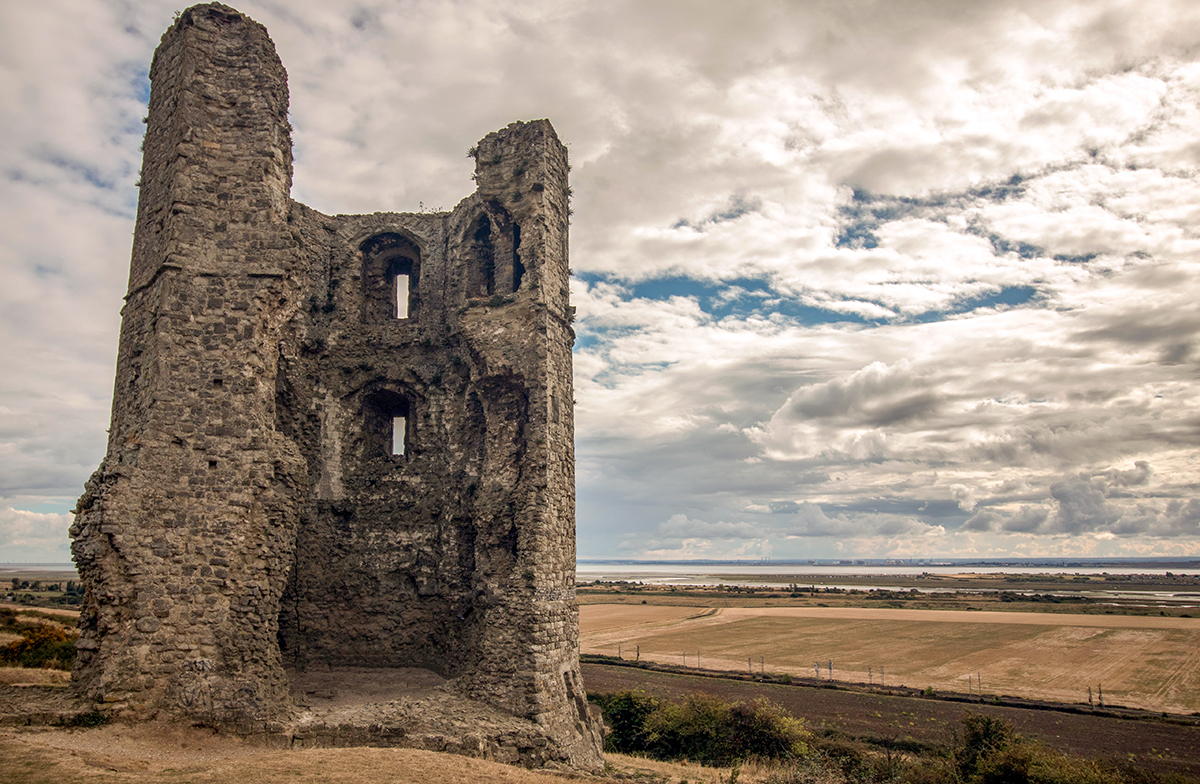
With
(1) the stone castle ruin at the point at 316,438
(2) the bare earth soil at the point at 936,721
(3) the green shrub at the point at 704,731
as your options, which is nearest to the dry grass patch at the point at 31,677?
(1) the stone castle ruin at the point at 316,438

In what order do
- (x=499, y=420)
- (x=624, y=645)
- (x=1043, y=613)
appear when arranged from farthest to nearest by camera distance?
(x=1043, y=613)
(x=624, y=645)
(x=499, y=420)

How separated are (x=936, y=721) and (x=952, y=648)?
2014cm

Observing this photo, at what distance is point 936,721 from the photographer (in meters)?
24.3

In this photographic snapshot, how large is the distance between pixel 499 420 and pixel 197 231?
5820mm

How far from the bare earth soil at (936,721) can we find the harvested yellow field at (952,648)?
3.46 m

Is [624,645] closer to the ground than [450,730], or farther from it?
closer to the ground

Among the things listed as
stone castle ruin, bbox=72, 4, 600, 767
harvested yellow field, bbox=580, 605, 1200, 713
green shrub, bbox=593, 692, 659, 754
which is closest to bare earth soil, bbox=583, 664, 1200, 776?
harvested yellow field, bbox=580, 605, 1200, 713

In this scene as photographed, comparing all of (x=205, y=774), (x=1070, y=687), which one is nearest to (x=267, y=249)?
(x=205, y=774)

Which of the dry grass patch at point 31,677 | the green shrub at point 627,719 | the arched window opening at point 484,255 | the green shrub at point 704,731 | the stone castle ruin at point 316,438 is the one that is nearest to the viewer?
the stone castle ruin at point 316,438

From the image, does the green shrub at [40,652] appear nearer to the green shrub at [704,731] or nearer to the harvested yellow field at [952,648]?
the green shrub at [704,731]

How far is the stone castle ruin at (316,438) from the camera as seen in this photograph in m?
9.88

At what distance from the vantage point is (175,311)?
10750mm

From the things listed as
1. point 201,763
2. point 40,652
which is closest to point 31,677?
point 40,652

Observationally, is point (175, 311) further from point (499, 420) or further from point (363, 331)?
point (499, 420)
